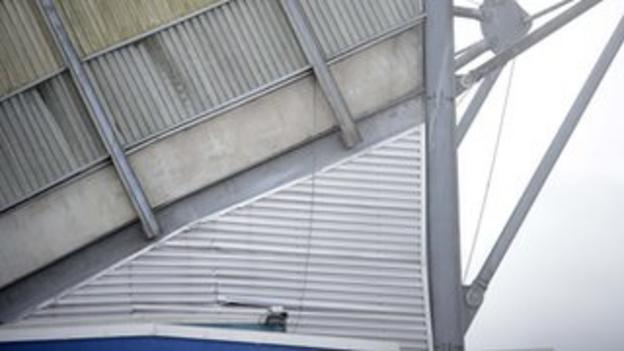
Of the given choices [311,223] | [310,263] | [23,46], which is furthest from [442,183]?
[23,46]

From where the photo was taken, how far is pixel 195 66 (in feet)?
46.8

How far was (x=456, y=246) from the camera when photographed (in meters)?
14.7

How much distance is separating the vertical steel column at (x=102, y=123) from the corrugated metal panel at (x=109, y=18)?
163mm

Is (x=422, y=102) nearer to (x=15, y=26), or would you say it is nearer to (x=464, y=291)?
(x=464, y=291)

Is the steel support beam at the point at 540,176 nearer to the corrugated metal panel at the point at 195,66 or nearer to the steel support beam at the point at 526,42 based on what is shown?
the steel support beam at the point at 526,42

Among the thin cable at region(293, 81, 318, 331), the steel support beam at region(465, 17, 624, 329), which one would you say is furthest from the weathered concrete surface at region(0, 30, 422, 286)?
the steel support beam at region(465, 17, 624, 329)

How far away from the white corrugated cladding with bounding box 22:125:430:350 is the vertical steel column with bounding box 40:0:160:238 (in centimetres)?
59

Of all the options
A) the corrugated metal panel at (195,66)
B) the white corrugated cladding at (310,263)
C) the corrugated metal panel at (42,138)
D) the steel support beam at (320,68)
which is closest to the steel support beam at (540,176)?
the white corrugated cladding at (310,263)

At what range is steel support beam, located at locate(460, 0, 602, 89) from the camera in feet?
50.5

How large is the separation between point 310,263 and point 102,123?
404cm

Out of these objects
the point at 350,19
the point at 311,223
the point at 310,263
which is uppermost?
the point at 350,19

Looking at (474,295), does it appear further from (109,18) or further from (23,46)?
(23,46)

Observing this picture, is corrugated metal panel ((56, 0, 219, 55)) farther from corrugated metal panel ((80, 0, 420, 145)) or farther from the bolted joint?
the bolted joint

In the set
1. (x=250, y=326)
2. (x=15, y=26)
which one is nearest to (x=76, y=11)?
(x=15, y=26)
